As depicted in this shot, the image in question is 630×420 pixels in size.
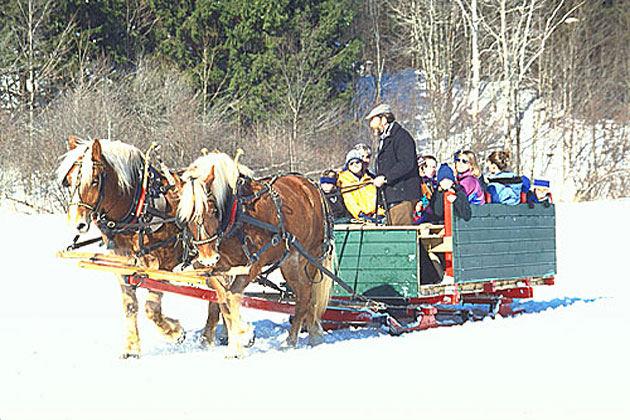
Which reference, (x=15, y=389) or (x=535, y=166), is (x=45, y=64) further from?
(x=15, y=389)

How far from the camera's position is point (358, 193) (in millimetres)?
9117

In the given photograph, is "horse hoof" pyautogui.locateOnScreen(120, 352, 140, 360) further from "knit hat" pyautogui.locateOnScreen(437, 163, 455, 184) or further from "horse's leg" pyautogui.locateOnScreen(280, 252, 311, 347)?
"knit hat" pyautogui.locateOnScreen(437, 163, 455, 184)

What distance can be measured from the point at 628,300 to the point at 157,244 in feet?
20.8

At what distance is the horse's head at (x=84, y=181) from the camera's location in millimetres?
6602

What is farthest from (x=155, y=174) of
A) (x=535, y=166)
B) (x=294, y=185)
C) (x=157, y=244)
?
(x=535, y=166)

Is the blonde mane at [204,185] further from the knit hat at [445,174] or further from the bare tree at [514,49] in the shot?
the bare tree at [514,49]

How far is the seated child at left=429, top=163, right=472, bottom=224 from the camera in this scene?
8.41 meters

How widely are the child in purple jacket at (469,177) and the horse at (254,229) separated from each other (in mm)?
1640

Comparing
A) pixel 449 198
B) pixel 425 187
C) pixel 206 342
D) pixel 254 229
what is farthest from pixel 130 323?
pixel 425 187

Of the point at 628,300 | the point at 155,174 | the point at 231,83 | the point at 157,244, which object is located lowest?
the point at 628,300

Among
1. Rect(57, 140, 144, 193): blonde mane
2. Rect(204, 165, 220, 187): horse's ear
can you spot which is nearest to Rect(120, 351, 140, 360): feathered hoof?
Rect(57, 140, 144, 193): blonde mane

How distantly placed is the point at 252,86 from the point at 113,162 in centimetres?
2284

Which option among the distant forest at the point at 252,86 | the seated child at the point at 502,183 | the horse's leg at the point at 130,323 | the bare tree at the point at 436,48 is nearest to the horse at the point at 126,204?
the horse's leg at the point at 130,323

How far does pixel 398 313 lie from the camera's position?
Answer: 8.84 meters
